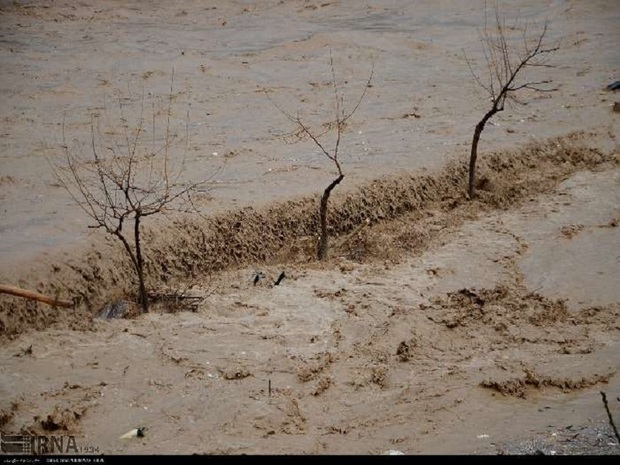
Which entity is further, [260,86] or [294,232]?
[260,86]

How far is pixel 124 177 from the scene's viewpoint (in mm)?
6160

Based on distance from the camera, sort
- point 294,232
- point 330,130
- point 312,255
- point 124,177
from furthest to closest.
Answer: point 330,130, point 294,232, point 312,255, point 124,177

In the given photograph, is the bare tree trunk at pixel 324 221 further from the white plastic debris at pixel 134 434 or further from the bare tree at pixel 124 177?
the white plastic debris at pixel 134 434

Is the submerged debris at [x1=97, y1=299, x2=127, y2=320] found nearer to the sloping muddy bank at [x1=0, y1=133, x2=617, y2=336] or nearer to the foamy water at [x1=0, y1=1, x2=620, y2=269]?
the sloping muddy bank at [x1=0, y1=133, x2=617, y2=336]

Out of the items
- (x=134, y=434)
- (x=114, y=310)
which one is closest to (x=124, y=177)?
(x=114, y=310)

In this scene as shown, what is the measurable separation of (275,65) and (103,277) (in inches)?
212

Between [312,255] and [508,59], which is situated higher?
[508,59]

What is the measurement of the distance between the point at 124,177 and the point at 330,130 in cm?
299

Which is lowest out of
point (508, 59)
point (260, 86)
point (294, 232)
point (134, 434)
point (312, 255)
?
point (134, 434)

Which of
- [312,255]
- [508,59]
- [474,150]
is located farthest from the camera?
[508,59]

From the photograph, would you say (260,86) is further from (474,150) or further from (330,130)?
(474,150)

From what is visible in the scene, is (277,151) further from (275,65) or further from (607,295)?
(607,295)

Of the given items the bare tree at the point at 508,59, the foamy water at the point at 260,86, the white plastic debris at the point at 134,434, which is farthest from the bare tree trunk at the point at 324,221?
the white plastic debris at the point at 134,434

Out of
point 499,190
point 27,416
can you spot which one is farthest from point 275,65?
point 27,416
